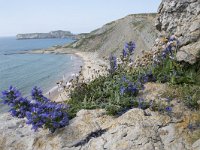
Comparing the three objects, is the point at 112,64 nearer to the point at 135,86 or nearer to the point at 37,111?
the point at 135,86

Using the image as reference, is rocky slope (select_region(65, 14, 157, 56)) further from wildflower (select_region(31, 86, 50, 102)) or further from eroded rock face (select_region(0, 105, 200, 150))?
eroded rock face (select_region(0, 105, 200, 150))

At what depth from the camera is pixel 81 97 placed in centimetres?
798

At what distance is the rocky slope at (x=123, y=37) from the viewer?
Result: 66375 millimetres

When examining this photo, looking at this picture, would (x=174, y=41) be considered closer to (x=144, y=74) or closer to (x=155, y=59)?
(x=155, y=59)

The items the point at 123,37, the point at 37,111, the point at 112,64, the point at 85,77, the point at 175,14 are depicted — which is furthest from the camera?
the point at 123,37

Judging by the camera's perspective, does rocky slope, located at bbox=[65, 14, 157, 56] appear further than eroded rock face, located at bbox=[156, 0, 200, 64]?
Yes

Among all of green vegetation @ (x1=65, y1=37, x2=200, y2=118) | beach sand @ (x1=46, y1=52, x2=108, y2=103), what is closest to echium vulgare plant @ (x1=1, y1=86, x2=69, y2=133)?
green vegetation @ (x1=65, y1=37, x2=200, y2=118)

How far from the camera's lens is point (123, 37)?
3253 inches

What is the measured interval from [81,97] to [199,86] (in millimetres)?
2615

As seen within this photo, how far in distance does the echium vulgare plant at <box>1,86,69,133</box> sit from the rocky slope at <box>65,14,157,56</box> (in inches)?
1935

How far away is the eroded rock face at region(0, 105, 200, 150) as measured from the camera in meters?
6.04

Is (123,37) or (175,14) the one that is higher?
(175,14)

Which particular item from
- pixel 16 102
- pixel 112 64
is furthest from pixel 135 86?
pixel 16 102

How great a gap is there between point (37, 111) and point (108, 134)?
4.62 ft
